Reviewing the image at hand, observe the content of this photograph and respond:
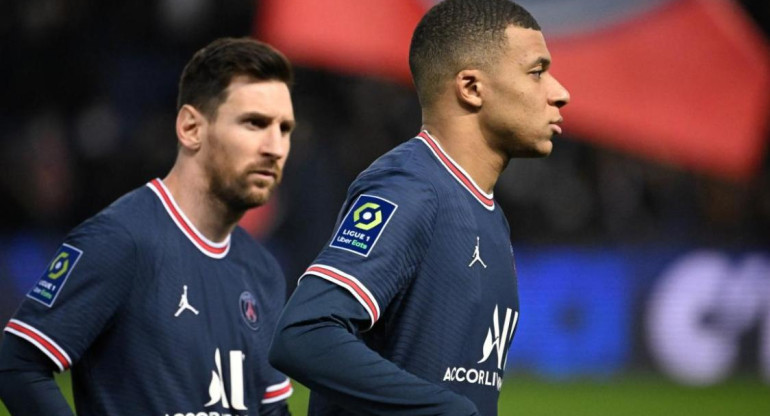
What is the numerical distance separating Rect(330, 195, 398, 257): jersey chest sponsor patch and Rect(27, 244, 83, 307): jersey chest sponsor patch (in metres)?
1.13

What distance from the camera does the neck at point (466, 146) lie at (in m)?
2.93

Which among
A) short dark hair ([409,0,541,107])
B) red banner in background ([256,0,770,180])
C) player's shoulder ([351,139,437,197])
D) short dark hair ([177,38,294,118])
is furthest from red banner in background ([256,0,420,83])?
player's shoulder ([351,139,437,197])

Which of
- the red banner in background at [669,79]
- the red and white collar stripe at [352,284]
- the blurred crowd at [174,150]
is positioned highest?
the red banner in background at [669,79]

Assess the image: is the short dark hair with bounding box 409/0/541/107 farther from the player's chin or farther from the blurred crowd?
the blurred crowd

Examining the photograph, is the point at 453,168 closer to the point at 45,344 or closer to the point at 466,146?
the point at 466,146

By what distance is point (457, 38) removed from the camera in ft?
9.71

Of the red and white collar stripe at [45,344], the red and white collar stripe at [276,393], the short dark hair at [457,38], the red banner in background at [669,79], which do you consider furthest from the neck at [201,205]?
the red banner in background at [669,79]

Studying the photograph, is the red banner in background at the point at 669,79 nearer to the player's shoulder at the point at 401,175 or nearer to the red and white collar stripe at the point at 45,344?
the red and white collar stripe at the point at 45,344

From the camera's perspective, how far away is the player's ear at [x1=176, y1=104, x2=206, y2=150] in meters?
4.01

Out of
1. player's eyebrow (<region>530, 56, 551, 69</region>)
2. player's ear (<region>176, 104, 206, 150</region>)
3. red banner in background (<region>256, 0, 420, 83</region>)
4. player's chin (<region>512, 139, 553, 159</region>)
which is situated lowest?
player's chin (<region>512, 139, 553, 159</region>)

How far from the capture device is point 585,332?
10.2 m

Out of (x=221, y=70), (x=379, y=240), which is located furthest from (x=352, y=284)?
(x=221, y=70)

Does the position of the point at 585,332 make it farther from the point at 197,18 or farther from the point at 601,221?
the point at 197,18

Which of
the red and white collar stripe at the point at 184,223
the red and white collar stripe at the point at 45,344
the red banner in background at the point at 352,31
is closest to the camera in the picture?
the red and white collar stripe at the point at 45,344
